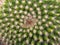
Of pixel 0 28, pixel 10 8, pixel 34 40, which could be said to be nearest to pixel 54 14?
pixel 34 40

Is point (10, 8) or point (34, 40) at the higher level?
point (10, 8)

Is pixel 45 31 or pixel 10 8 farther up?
pixel 10 8

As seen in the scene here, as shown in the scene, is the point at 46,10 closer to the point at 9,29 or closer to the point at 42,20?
the point at 42,20

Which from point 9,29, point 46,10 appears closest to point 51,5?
point 46,10

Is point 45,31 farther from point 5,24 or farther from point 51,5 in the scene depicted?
point 5,24

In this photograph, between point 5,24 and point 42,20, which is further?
point 5,24

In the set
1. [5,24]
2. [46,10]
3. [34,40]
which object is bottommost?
[34,40]
